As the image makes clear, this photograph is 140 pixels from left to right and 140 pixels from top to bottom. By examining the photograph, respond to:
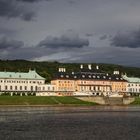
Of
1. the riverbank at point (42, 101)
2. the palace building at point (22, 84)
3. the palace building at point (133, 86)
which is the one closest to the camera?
the riverbank at point (42, 101)

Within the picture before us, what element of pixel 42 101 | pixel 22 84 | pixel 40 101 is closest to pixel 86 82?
pixel 22 84

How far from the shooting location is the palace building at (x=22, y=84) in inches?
6668

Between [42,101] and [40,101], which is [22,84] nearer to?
[42,101]

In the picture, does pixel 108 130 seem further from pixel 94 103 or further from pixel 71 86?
pixel 71 86

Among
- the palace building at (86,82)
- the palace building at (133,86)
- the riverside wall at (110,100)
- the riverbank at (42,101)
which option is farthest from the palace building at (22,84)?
the palace building at (133,86)

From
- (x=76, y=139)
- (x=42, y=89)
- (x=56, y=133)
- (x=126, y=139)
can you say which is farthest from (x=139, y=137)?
(x=42, y=89)

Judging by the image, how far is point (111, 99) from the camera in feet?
480

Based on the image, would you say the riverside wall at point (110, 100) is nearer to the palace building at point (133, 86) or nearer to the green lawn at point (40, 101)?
the green lawn at point (40, 101)

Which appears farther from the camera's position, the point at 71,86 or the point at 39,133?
the point at 71,86

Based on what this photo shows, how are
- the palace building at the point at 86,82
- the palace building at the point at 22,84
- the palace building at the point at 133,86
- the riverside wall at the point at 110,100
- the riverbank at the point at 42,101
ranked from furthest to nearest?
the palace building at the point at 133,86 < the palace building at the point at 86,82 < the palace building at the point at 22,84 < the riverside wall at the point at 110,100 < the riverbank at the point at 42,101

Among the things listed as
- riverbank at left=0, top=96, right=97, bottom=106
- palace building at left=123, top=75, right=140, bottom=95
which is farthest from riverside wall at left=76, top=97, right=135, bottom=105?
palace building at left=123, top=75, right=140, bottom=95

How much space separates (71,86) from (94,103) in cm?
3444

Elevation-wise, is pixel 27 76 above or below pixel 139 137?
above

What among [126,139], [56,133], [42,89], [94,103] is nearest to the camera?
[126,139]
